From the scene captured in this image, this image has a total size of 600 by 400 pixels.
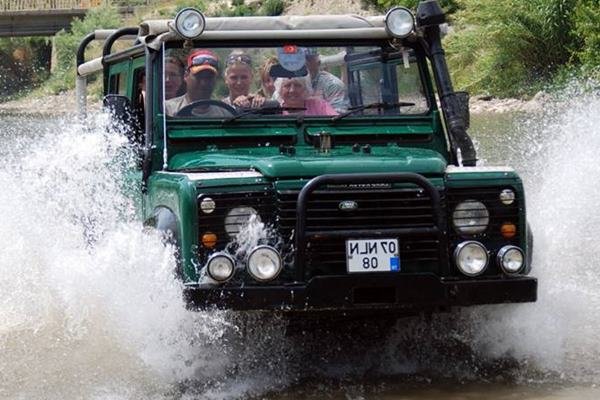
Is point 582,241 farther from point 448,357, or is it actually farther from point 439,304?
point 439,304

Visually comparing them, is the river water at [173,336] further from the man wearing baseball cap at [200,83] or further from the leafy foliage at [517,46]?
the leafy foliage at [517,46]

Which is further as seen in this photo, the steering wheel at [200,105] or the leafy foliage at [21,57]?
the leafy foliage at [21,57]

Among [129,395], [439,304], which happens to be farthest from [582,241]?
[129,395]

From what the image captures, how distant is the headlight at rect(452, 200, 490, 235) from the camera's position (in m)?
7.09

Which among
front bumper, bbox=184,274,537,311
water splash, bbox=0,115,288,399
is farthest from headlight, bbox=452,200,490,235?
water splash, bbox=0,115,288,399

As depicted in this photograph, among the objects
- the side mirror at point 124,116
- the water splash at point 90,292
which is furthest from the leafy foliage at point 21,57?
the side mirror at point 124,116

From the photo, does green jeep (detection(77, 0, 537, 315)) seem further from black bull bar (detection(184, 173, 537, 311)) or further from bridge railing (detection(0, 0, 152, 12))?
bridge railing (detection(0, 0, 152, 12))

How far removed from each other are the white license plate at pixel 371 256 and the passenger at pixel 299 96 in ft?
4.70

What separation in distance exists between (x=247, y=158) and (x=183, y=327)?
→ 1049 mm

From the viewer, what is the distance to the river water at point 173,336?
714cm

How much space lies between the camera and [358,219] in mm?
6895

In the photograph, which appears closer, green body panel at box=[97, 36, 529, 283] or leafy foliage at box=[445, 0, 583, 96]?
green body panel at box=[97, 36, 529, 283]

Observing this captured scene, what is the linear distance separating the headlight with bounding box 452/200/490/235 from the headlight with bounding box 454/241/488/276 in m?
0.10

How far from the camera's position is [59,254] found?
8.77 metres
